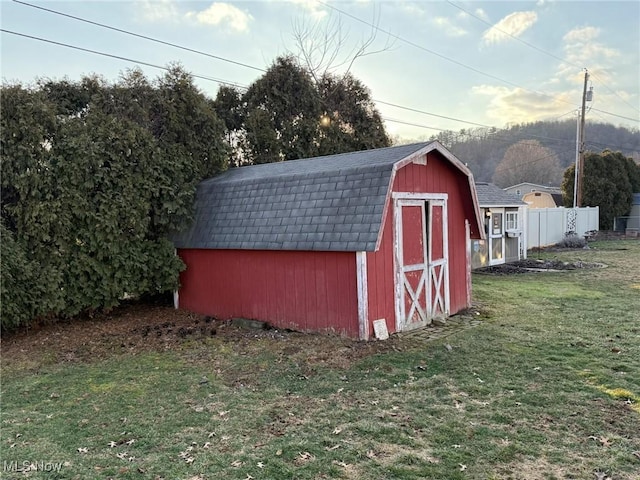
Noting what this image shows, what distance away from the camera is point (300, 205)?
767 centimetres

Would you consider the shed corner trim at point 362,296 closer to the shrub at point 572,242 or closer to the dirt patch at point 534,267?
the dirt patch at point 534,267

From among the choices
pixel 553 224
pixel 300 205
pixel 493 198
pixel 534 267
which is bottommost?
pixel 534 267

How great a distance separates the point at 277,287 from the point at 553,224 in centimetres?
2082

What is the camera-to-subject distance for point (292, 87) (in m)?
15.9

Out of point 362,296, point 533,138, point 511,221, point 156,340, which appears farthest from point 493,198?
point 533,138

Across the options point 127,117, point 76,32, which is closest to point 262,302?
point 127,117

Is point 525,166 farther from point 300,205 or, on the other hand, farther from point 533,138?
point 300,205

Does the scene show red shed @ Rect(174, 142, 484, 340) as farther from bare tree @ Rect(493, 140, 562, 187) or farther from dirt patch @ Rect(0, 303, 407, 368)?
bare tree @ Rect(493, 140, 562, 187)

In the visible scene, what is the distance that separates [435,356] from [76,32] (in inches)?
435

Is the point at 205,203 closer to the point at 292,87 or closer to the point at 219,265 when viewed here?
the point at 219,265

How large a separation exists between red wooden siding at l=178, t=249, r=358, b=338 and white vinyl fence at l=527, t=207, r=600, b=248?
57.8 ft

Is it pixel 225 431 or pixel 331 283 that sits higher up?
pixel 331 283

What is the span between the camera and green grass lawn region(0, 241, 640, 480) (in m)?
3.46

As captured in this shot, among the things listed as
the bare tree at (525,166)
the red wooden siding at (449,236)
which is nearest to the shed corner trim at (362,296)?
the red wooden siding at (449,236)
